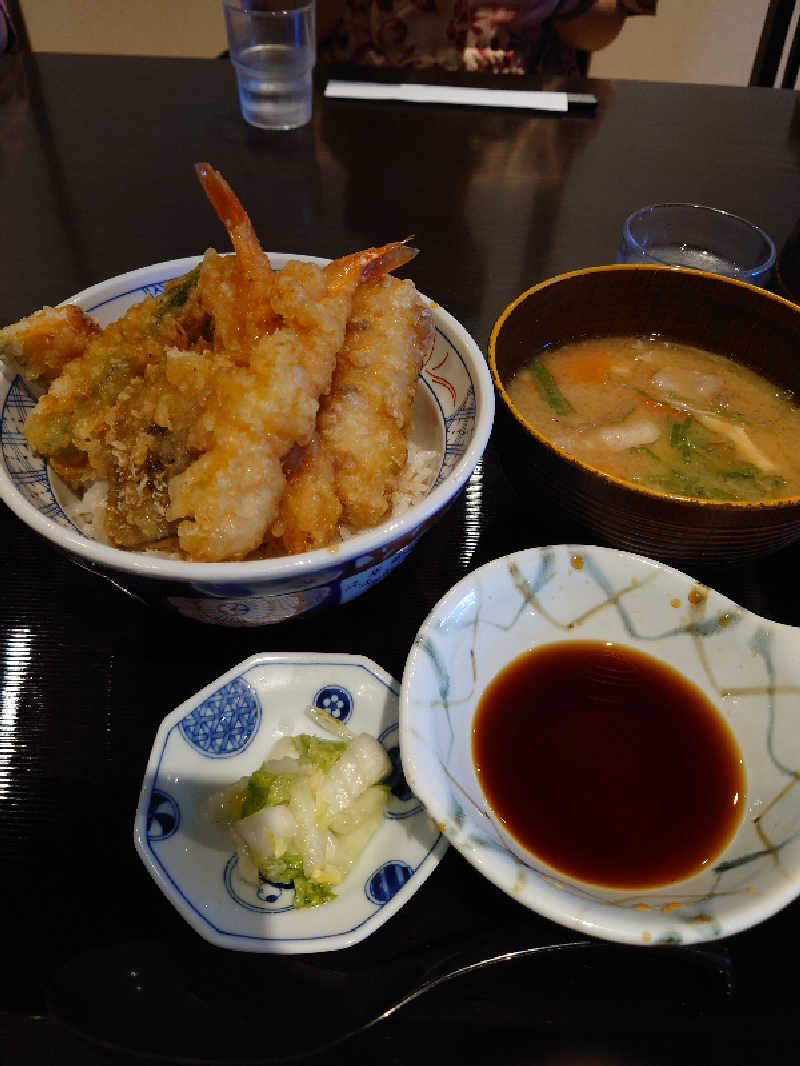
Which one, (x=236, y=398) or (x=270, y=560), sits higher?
(x=236, y=398)

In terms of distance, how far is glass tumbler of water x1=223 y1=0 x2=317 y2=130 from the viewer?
8.80 feet

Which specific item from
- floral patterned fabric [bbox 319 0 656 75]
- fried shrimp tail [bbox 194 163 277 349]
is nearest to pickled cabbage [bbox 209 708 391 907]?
fried shrimp tail [bbox 194 163 277 349]

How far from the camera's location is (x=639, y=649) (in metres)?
1.35

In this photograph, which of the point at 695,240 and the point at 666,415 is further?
the point at 695,240

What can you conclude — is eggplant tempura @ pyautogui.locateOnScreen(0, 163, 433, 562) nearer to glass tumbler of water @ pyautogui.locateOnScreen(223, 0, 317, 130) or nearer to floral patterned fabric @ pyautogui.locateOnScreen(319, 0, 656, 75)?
glass tumbler of water @ pyautogui.locateOnScreen(223, 0, 317, 130)

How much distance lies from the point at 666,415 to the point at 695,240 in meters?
0.87

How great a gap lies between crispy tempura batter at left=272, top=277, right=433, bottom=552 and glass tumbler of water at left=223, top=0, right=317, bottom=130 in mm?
1839

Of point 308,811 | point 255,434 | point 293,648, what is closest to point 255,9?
point 255,434

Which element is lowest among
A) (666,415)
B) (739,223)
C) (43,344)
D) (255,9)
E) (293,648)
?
(293,648)

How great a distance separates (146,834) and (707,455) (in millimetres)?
1337

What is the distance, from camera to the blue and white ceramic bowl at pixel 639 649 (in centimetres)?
94

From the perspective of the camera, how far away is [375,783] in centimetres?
119

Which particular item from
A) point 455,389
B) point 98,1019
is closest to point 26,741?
point 98,1019

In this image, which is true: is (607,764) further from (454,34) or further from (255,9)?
(454,34)
